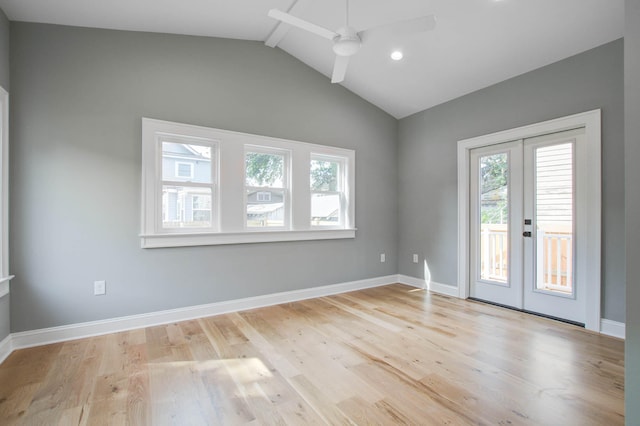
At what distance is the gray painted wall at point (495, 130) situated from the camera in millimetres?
2721

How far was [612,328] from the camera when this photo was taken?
272 centimetres

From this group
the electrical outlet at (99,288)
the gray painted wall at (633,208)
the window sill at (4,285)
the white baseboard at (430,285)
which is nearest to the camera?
the gray painted wall at (633,208)

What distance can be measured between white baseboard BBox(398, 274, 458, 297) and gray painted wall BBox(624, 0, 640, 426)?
9.31 ft

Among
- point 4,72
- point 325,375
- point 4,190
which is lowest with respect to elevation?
point 325,375

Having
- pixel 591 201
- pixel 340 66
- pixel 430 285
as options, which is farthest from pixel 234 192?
pixel 591 201

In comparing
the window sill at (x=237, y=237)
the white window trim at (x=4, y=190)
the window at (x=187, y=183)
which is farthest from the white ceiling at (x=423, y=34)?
the window sill at (x=237, y=237)

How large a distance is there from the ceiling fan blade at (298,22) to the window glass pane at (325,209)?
2215 mm

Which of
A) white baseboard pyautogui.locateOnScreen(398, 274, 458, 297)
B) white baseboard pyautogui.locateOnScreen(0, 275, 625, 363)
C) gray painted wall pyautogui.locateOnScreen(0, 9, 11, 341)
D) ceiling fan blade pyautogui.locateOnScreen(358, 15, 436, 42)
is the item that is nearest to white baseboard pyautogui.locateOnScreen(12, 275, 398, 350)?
white baseboard pyautogui.locateOnScreen(0, 275, 625, 363)

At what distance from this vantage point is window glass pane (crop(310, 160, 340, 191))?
4176mm

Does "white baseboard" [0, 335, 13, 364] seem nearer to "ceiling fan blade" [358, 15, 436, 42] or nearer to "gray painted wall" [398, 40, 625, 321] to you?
"ceiling fan blade" [358, 15, 436, 42]

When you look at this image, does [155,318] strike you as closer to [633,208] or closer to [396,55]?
[633,208]

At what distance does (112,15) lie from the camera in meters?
2.66

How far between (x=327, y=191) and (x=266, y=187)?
95cm

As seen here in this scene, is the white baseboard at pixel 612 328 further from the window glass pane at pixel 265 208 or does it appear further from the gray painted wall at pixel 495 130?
the window glass pane at pixel 265 208
